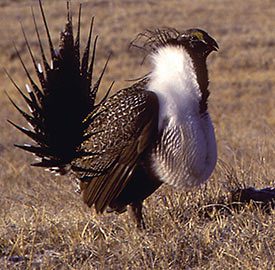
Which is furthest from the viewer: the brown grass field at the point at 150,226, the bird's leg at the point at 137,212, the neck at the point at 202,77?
the bird's leg at the point at 137,212

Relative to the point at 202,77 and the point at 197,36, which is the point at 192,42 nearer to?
the point at 197,36

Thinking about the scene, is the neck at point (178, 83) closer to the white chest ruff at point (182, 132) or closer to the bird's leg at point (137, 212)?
the white chest ruff at point (182, 132)

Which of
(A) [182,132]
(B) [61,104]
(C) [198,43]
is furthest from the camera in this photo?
(B) [61,104]

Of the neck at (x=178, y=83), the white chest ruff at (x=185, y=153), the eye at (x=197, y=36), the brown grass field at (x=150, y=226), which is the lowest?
the brown grass field at (x=150, y=226)

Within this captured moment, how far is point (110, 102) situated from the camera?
4.20 metres

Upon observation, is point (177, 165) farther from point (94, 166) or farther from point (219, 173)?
point (219, 173)

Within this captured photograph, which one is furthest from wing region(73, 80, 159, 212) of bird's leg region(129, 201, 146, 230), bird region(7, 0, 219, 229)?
bird's leg region(129, 201, 146, 230)

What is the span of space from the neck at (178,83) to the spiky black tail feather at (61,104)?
388 millimetres

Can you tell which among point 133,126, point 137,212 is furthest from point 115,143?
point 137,212

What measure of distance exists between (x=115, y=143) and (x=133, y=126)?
0.50 ft

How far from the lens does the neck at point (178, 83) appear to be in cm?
381

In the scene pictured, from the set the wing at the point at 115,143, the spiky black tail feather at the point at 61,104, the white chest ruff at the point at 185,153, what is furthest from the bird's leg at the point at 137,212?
the spiky black tail feather at the point at 61,104

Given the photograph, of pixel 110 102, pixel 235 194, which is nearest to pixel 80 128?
pixel 110 102

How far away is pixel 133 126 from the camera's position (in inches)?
154
